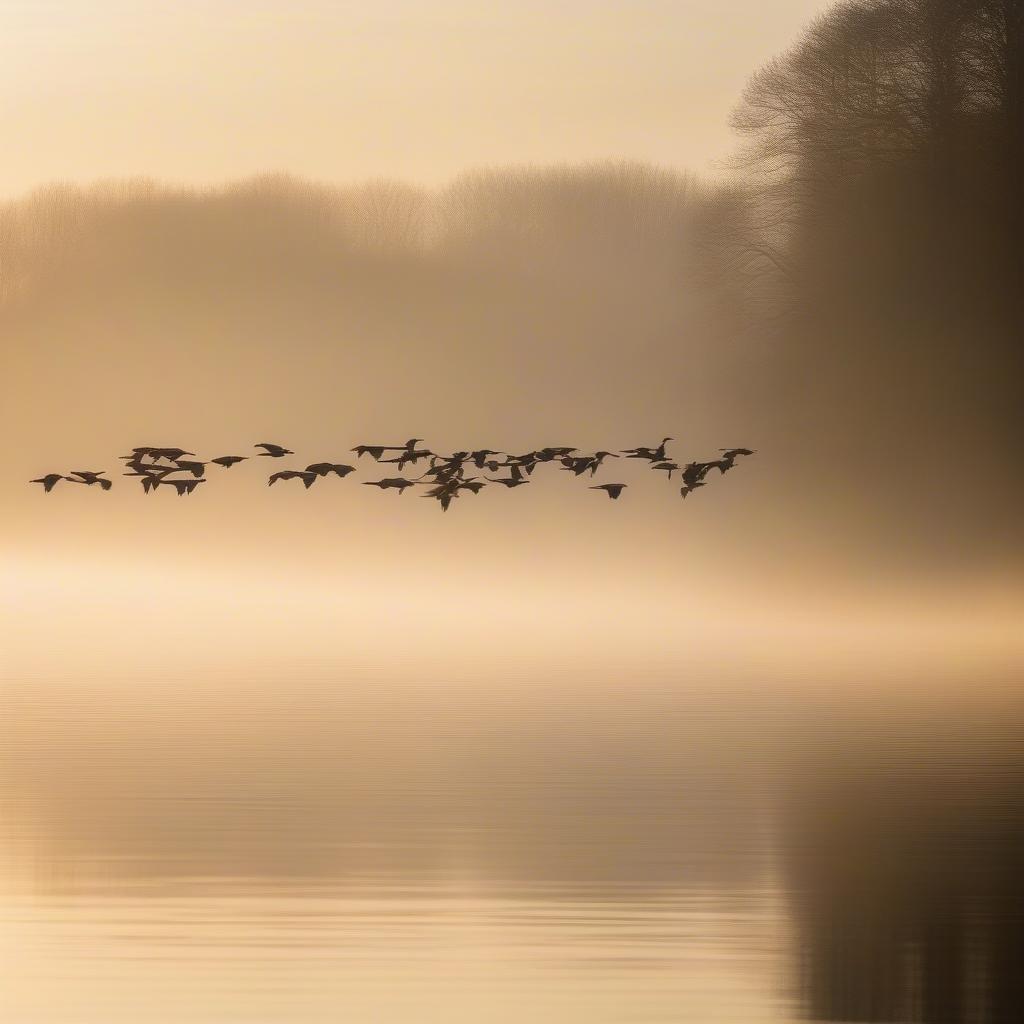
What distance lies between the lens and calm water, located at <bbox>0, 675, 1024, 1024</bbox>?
1118 centimetres

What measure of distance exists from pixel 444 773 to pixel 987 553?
27.3m

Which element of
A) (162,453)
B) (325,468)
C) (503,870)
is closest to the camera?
(503,870)

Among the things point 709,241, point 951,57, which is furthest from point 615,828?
point 709,241

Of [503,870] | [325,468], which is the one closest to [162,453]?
[325,468]

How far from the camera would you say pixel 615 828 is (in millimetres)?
16344

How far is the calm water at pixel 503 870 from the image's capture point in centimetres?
1118

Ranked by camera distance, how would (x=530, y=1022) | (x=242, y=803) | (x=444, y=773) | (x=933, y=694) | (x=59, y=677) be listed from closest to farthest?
(x=530, y=1022) < (x=242, y=803) < (x=444, y=773) < (x=933, y=694) < (x=59, y=677)

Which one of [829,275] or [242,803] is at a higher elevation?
[829,275]

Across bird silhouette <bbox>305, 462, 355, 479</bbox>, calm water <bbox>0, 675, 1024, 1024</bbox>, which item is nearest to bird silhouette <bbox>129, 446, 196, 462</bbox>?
bird silhouette <bbox>305, 462, 355, 479</bbox>

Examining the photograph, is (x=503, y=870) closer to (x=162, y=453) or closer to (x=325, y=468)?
(x=325, y=468)

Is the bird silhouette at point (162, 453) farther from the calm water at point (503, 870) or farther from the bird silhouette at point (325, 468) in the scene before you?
the calm water at point (503, 870)

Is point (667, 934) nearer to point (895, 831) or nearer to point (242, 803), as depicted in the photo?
point (895, 831)

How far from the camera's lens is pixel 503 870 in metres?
14.4

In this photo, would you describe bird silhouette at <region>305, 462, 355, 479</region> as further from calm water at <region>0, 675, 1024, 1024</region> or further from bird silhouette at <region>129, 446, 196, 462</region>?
calm water at <region>0, 675, 1024, 1024</region>
